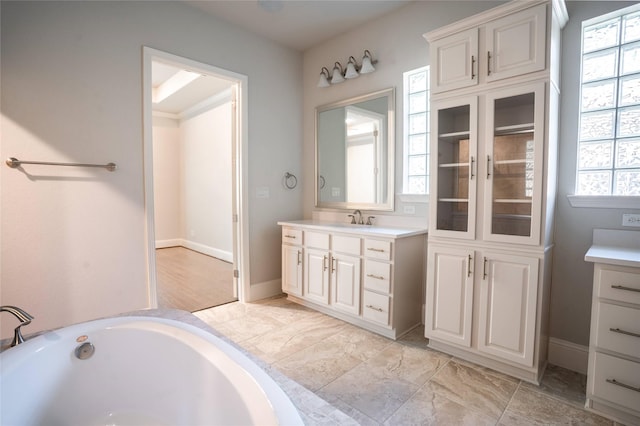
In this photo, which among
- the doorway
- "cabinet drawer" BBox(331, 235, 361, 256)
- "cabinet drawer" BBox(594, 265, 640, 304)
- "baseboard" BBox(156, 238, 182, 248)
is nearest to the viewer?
"cabinet drawer" BBox(594, 265, 640, 304)

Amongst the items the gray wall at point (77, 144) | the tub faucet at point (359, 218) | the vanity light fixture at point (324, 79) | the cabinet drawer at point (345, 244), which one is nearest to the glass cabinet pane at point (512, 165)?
the cabinet drawer at point (345, 244)

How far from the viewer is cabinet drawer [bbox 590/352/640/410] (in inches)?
60.2

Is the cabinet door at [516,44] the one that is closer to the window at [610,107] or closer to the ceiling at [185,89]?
the window at [610,107]

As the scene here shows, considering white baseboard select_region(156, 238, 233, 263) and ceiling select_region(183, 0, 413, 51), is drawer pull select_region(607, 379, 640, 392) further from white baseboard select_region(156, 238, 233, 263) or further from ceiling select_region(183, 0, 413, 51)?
white baseboard select_region(156, 238, 233, 263)

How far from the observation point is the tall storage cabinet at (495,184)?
187 cm

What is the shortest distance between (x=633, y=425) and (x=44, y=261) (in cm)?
363

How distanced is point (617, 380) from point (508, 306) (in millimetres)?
561

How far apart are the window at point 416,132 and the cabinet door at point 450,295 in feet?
2.49

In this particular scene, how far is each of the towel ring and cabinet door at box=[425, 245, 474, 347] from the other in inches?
75.8

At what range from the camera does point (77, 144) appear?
2.30 meters

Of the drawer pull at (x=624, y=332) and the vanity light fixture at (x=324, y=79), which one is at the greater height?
the vanity light fixture at (x=324, y=79)

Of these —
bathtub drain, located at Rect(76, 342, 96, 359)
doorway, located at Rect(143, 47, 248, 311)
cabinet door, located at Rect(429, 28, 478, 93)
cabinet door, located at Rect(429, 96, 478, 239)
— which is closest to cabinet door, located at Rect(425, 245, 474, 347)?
cabinet door, located at Rect(429, 96, 478, 239)

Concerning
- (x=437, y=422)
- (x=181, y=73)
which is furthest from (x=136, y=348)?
(x=181, y=73)

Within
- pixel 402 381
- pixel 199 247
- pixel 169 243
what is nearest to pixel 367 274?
pixel 402 381
